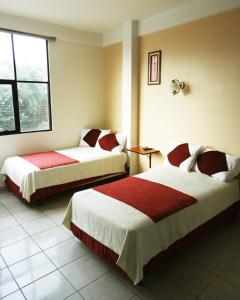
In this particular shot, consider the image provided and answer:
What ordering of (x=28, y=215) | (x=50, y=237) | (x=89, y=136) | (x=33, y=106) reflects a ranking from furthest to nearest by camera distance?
(x=89, y=136), (x=33, y=106), (x=28, y=215), (x=50, y=237)

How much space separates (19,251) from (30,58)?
114 inches

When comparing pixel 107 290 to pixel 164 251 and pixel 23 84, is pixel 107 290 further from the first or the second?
pixel 23 84

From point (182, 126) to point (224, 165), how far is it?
0.91 m

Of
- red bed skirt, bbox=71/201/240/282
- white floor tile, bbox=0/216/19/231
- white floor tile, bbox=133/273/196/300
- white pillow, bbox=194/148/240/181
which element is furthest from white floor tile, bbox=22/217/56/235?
white pillow, bbox=194/148/240/181

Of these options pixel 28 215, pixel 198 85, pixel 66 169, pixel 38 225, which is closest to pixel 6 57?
pixel 66 169

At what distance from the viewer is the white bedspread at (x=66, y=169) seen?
3.10 meters

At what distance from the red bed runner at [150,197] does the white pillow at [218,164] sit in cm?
67

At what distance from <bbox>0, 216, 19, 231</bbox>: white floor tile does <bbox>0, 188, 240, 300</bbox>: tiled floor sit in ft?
0.08

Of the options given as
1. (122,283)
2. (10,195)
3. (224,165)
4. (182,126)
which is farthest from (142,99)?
(122,283)

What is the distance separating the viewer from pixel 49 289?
1.83 meters

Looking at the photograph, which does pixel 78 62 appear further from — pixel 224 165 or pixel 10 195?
pixel 224 165

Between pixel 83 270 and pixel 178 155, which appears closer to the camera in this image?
pixel 83 270

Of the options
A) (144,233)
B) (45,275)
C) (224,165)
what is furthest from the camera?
(224,165)

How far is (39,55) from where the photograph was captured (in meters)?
3.88
